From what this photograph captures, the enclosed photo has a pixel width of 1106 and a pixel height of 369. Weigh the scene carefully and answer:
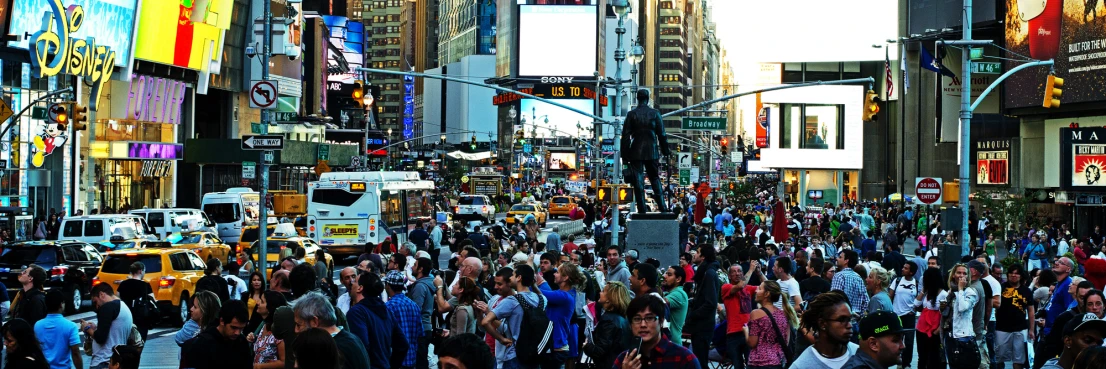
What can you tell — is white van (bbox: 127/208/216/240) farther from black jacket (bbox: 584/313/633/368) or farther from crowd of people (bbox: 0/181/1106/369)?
black jacket (bbox: 584/313/633/368)

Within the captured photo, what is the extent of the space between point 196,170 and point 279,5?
33.4 ft

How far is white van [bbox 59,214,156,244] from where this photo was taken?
34.4m

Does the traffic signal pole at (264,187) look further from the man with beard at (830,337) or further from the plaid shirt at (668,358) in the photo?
the man with beard at (830,337)

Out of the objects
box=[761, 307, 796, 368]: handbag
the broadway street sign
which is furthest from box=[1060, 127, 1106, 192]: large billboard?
box=[761, 307, 796, 368]: handbag

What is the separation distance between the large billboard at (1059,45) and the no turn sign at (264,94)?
36.3 meters

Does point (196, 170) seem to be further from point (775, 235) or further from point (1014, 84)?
point (775, 235)

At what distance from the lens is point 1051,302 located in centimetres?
1522

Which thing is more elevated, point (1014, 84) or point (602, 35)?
point (602, 35)

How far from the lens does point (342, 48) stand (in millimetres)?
145750

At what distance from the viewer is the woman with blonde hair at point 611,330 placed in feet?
34.7

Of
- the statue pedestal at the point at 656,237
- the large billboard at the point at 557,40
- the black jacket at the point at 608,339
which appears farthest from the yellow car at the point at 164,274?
the large billboard at the point at 557,40

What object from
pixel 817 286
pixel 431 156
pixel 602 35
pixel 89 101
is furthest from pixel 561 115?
pixel 817 286

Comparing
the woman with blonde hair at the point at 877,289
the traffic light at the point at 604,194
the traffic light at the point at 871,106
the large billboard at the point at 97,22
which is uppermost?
the large billboard at the point at 97,22

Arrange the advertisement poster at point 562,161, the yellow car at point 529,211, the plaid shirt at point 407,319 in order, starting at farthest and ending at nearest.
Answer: the advertisement poster at point 562,161 < the yellow car at point 529,211 < the plaid shirt at point 407,319
